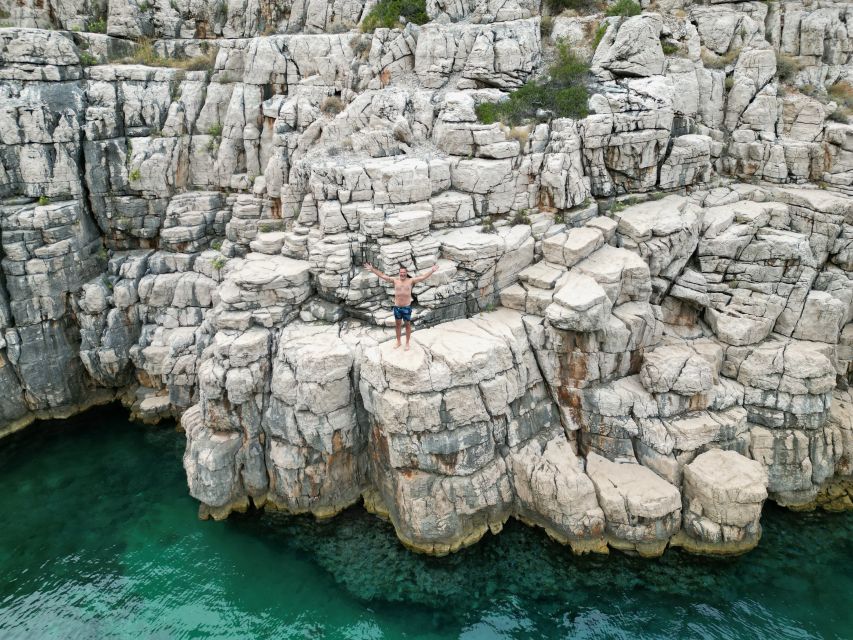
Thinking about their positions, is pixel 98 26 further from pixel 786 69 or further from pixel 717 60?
pixel 786 69

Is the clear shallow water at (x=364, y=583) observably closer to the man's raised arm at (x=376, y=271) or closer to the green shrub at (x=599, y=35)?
the man's raised arm at (x=376, y=271)

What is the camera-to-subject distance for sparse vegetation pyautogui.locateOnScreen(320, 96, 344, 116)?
2681 cm

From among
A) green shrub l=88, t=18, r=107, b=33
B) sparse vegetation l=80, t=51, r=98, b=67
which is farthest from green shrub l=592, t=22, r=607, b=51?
green shrub l=88, t=18, r=107, b=33

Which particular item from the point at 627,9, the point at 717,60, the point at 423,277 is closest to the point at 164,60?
the point at 423,277

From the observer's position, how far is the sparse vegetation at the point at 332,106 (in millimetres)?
26812

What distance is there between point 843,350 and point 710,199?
8.47 m

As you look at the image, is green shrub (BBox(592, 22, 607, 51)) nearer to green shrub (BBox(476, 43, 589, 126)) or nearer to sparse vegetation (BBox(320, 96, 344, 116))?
green shrub (BBox(476, 43, 589, 126))

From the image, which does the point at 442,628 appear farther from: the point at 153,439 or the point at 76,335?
the point at 76,335

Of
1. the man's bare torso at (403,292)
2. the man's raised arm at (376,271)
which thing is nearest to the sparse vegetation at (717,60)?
the man's raised arm at (376,271)

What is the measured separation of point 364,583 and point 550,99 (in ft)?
70.0

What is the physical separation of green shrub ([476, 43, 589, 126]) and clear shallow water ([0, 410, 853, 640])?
17.5 meters

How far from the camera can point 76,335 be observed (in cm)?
2809

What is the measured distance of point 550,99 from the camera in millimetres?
24422

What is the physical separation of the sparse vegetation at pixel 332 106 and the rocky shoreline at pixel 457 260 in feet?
0.35
